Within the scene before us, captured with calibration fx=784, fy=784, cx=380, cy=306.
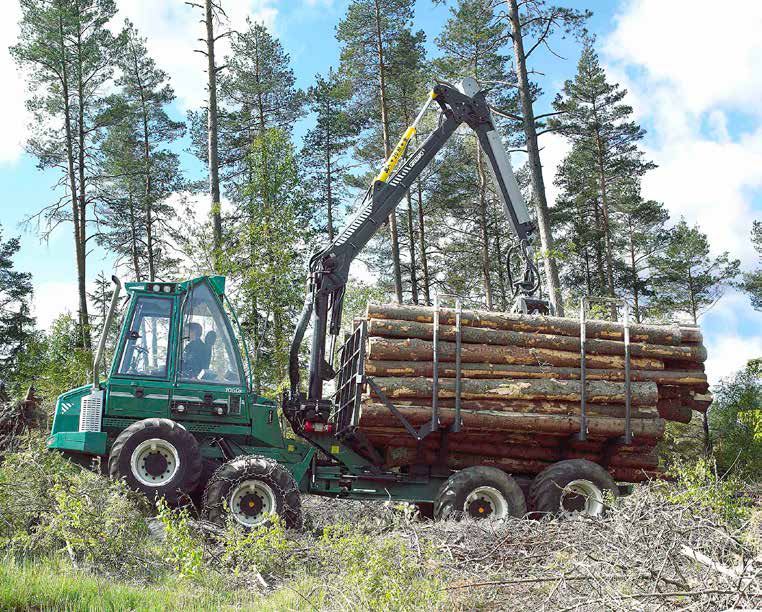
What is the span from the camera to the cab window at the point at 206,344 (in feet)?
33.0

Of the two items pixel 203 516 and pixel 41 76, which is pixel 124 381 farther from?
pixel 41 76

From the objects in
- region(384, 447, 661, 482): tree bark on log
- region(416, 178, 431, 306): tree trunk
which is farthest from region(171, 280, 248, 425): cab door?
region(416, 178, 431, 306): tree trunk

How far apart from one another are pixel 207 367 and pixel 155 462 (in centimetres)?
142

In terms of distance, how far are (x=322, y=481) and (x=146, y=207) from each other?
87.7ft

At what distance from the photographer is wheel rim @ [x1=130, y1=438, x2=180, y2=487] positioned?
30.0ft

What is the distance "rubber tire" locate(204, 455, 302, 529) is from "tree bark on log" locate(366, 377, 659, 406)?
1648 millimetres

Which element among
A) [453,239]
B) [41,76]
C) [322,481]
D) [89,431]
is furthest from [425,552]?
[453,239]

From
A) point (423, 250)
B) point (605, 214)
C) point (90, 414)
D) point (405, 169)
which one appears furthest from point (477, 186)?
point (90, 414)

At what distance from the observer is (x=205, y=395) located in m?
10.0

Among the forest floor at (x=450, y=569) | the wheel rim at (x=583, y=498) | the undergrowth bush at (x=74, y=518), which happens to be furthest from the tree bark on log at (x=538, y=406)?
the undergrowth bush at (x=74, y=518)

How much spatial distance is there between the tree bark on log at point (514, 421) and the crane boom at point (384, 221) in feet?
4.28

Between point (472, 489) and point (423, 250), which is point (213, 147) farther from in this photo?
point (423, 250)

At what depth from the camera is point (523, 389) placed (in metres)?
10.2

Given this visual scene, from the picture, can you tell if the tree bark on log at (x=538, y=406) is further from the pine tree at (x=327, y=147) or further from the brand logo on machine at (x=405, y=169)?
the pine tree at (x=327, y=147)
